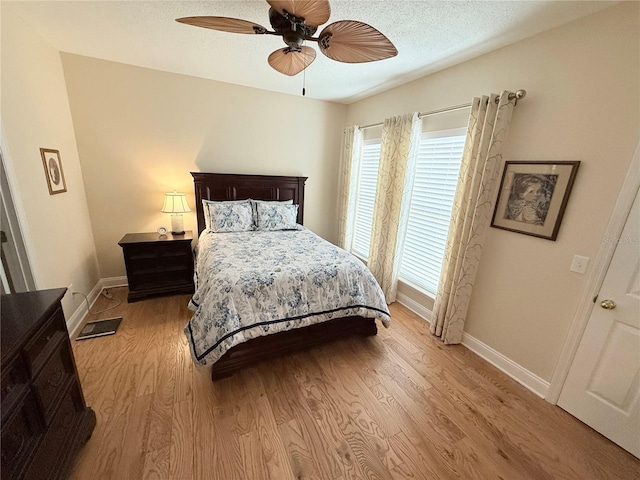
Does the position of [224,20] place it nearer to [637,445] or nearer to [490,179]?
[490,179]

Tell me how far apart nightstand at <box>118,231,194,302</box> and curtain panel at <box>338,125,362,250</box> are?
7.24ft

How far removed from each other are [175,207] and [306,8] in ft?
8.50

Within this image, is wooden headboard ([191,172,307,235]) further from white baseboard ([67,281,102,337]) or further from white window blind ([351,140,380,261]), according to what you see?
white baseboard ([67,281,102,337])

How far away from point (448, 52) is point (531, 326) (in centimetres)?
235

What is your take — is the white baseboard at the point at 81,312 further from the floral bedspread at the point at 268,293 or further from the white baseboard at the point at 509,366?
the white baseboard at the point at 509,366

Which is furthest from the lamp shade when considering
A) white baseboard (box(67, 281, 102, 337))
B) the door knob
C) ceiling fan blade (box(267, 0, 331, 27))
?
the door knob

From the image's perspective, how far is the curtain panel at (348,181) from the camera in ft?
12.3

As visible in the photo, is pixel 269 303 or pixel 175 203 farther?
pixel 175 203

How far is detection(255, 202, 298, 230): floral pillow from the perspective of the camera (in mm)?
3402

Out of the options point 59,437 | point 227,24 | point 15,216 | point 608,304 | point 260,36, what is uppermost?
point 260,36

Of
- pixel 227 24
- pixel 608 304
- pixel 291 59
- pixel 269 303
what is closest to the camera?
pixel 227 24

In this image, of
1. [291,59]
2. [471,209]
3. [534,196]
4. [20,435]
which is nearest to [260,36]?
[291,59]

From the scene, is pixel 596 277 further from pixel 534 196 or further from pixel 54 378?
pixel 54 378

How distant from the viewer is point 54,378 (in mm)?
Result: 1205
